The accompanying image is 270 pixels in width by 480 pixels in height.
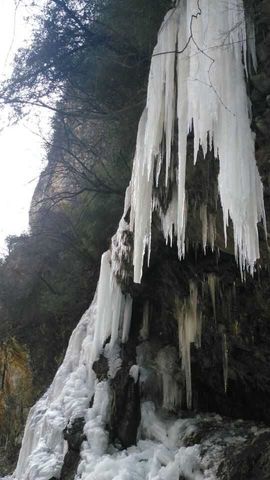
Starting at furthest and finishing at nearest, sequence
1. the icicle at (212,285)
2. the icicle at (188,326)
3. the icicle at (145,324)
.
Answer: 1. the icicle at (145,324)
2. the icicle at (188,326)
3. the icicle at (212,285)

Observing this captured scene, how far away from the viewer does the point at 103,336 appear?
6.41 metres

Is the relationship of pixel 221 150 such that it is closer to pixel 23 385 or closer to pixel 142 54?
pixel 142 54

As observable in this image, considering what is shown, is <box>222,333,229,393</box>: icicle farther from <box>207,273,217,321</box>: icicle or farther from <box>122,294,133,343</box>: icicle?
<box>122,294,133,343</box>: icicle

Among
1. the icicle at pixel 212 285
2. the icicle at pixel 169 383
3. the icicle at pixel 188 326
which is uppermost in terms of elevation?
the icicle at pixel 212 285

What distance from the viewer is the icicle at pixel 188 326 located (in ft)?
19.2

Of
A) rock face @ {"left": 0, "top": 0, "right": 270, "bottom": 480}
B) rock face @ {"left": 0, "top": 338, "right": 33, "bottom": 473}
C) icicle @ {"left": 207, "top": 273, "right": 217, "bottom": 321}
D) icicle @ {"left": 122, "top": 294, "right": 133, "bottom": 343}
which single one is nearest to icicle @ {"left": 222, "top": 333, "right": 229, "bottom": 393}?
rock face @ {"left": 0, "top": 0, "right": 270, "bottom": 480}

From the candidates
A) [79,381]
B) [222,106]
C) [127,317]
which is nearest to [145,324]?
[127,317]

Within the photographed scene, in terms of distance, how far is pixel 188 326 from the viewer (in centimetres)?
591

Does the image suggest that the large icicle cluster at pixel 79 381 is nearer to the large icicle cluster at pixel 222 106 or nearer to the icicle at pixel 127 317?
the icicle at pixel 127 317

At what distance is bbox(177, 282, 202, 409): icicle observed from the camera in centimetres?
586

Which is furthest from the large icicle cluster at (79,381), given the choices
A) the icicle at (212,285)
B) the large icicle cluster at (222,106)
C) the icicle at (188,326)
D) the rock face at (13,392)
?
the rock face at (13,392)

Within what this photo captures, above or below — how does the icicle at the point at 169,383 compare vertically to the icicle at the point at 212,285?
below

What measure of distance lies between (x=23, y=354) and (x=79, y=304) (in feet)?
6.76

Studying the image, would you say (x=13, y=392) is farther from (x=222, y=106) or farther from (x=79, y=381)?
(x=222, y=106)
